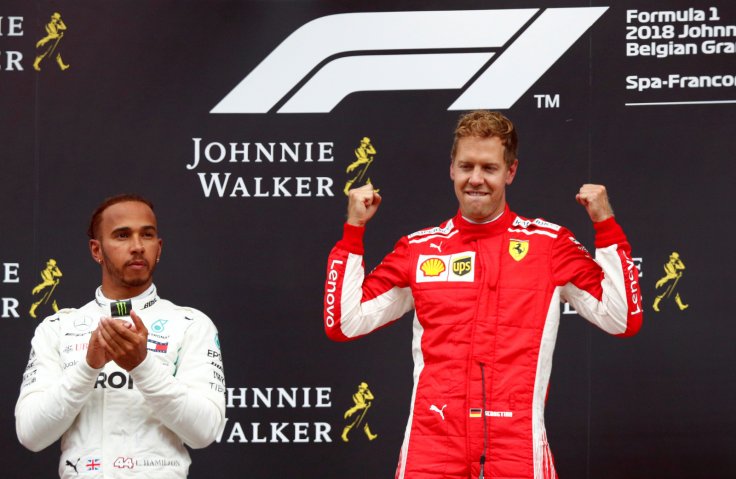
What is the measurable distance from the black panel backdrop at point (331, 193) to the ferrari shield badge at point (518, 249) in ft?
3.52

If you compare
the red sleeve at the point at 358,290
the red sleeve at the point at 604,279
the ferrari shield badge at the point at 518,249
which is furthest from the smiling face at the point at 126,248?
the red sleeve at the point at 604,279

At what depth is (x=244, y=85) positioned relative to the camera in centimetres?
368

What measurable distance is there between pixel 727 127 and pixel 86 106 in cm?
233

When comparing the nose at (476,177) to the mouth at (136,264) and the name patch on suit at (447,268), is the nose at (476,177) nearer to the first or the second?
the name patch on suit at (447,268)

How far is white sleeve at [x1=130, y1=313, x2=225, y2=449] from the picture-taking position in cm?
233

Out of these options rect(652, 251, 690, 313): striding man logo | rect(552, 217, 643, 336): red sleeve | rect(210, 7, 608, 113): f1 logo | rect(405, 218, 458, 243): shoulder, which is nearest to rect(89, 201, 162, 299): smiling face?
rect(405, 218, 458, 243): shoulder

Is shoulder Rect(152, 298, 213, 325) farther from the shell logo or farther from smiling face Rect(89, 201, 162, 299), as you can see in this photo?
the shell logo

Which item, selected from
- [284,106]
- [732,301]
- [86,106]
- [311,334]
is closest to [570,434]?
[732,301]

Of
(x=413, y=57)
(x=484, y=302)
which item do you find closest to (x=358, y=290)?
(x=484, y=302)

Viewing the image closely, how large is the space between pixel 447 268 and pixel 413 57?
130 cm

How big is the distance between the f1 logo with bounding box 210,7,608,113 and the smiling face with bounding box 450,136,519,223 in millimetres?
1091

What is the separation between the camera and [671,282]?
356 centimetres

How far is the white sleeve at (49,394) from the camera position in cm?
234

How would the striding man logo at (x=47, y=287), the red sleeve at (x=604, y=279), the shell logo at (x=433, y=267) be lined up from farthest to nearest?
the striding man logo at (x=47, y=287)
the shell logo at (x=433, y=267)
the red sleeve at (x=604, y=279)
